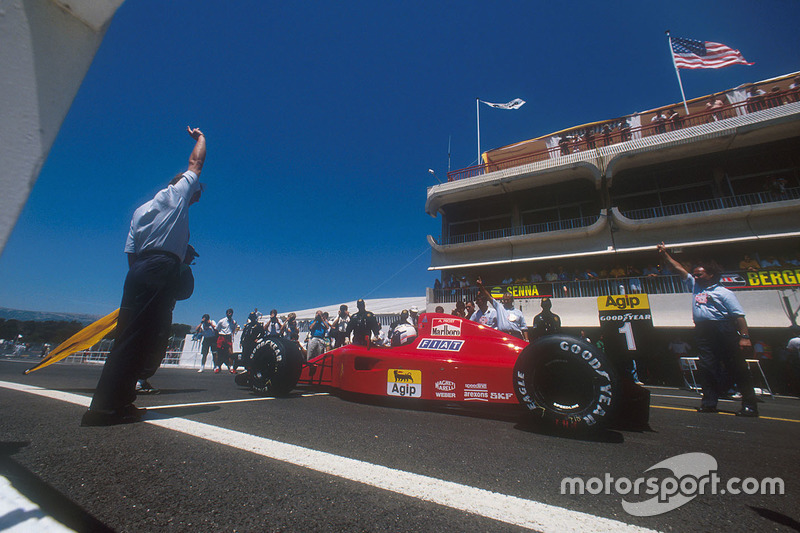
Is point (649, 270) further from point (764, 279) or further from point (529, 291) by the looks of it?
point (529, 291)

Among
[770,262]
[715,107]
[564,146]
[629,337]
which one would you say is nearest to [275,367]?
[629,337]

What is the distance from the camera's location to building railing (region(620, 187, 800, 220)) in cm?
1472

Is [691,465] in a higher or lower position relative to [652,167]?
lower

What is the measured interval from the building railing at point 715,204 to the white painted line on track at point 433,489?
2027cm

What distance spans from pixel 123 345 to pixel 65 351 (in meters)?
1.61

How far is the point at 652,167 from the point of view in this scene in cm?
1747

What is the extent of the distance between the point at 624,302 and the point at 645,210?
26.8 feet

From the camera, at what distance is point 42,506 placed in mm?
839

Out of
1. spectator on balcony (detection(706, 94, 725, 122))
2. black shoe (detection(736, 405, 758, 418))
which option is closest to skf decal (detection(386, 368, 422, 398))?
black shoe (detection(736, 405, 758, 418))

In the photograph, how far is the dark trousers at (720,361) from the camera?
365 centimetres

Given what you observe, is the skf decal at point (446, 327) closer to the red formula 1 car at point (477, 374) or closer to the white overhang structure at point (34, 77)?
the red formula 1 car at point (477, 374)

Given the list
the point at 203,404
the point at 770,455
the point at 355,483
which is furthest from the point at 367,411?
the point at 770,455

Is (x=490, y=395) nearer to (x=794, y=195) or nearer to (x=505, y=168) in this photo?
(x=505, y=168)

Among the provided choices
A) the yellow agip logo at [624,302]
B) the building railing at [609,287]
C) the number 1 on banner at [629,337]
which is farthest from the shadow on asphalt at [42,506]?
the yellow agip logo at [624,302]
